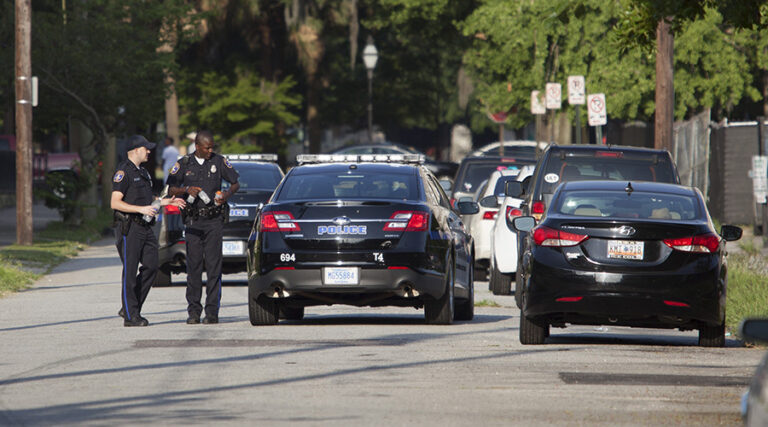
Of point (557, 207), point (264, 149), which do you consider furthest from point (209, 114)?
point (557, 207)

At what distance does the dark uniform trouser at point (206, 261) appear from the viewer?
1382 cm

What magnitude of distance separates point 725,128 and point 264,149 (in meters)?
23.7

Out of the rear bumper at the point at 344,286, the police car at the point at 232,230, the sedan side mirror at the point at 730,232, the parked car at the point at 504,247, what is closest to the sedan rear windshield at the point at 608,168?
the parked car at the point at 504,247

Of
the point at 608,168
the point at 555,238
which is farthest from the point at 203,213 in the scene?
the point at 608,168

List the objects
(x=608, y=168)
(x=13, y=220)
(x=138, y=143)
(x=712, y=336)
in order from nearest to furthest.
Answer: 1. (x=712, y=336)
2. (x=138, y=143)
3. (x=608, y=168)
4. (x=13, y=220)

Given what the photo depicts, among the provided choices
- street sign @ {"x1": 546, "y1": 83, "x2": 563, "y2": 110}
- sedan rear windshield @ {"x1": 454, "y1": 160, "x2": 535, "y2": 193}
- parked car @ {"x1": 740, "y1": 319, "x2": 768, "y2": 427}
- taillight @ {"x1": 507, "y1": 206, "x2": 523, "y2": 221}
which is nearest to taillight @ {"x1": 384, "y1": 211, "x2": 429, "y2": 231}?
taillight @ {"x1": 507, "y1": 206, "x2": 523, "y2": 221}

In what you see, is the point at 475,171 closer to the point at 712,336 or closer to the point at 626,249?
the point at 712,336

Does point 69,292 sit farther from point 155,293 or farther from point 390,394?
point 390,394

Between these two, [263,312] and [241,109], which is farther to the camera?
[241,109]

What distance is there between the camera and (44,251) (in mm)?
23812

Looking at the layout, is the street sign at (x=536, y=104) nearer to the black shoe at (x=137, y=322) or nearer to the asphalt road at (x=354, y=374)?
the asphalt road at (x=354, y=374)

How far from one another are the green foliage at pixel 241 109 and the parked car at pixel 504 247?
29329mm

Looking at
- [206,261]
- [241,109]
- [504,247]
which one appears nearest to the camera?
[206,261]

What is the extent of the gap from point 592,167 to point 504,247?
5.78 ft
